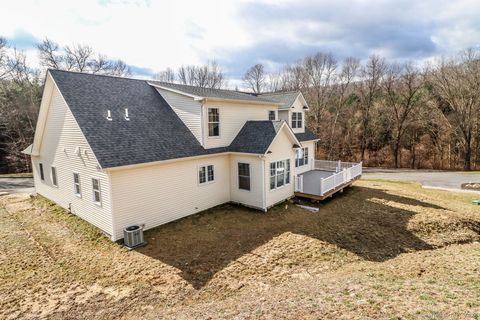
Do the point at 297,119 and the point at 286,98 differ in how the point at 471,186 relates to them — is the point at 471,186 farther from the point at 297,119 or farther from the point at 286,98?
the point at 286,98

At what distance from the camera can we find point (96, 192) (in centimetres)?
1079

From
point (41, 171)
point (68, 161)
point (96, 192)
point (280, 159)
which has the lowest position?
point (96, 192)

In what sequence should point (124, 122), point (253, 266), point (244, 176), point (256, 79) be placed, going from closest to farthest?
1. point (253, 266)
2. point (124, 122)
3. point (244, 176)
4. point (256, 79)

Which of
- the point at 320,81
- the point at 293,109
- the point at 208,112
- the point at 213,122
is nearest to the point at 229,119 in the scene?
the point at 213,122

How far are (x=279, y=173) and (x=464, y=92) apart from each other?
30.6 m

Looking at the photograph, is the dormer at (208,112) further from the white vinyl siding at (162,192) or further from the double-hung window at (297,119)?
the double-hung window at (297,119)

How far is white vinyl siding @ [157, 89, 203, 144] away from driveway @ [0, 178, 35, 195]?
13554 millimetres

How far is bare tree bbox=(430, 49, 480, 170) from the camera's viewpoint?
97.7ft

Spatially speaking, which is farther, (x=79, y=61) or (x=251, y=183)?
(x=79, y=61)

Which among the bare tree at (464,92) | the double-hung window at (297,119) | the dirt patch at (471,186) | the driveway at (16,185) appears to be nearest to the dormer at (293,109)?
the double-hung window at (297,119)

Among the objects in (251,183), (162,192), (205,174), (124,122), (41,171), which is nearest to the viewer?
(162,192)

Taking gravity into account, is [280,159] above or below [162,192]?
above

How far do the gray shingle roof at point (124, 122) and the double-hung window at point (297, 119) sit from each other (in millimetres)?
8214

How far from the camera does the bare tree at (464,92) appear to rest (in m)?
29.8
